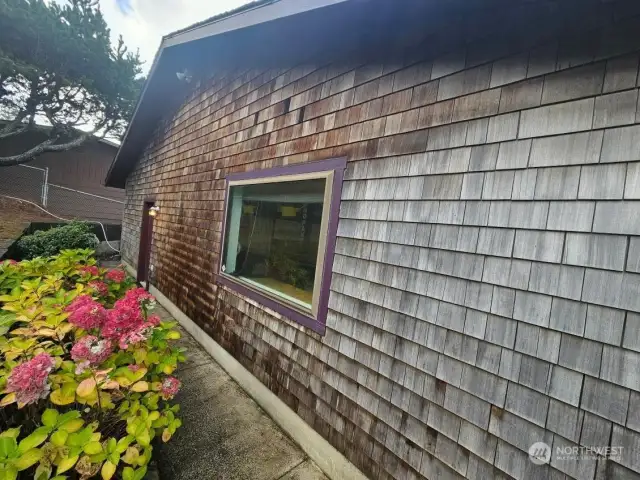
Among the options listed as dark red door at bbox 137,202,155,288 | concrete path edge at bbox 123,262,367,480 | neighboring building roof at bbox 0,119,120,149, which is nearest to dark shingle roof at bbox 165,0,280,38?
concrete path edge at bbox 123,262,367,480

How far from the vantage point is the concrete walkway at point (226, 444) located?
229 cm

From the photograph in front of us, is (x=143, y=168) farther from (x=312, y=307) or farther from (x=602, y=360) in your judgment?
(x=602, y=360)

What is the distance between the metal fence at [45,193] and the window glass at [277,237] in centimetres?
1613

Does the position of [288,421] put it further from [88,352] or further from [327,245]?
[88,352]

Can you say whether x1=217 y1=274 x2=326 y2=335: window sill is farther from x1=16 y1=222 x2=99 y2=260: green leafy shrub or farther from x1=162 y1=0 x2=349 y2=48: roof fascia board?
x1=16 y1=222 x2=99 y2=260: green leafy shrub

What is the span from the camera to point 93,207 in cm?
1759

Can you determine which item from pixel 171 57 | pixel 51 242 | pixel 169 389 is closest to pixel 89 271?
pixel 169 389

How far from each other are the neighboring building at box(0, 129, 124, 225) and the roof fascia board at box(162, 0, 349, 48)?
54.3 ft

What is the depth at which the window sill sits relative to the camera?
2.60 m

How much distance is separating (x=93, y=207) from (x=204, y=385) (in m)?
A: 18.8

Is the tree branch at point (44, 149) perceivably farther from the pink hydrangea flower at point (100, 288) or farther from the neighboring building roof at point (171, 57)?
the pink hydrangea flower at point (100, 288)

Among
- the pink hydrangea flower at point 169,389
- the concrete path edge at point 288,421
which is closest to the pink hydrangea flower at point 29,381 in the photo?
the pink hydrangea flower at point 169,389

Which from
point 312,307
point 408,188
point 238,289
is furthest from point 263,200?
point 408,188

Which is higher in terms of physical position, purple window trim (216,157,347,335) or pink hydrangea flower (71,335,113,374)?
purple window trim (216,157,347,335)
